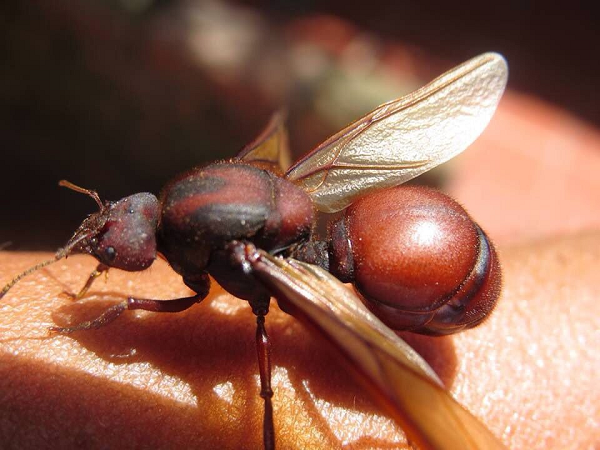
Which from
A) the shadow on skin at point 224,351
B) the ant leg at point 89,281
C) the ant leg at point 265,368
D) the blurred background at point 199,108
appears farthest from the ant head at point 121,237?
the blurred background at point 199,108

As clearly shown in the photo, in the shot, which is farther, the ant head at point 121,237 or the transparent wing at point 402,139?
the transparent wing at point 402,139

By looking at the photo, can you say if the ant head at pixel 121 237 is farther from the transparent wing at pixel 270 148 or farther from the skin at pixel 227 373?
the transparent wing at pixel 270 148

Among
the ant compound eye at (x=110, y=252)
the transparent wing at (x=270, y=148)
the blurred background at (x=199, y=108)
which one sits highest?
the transparent wing at (x=270, y=148)

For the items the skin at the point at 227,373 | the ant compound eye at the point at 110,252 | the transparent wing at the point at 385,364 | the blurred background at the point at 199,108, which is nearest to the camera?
the transparent wing at the point at 385,364

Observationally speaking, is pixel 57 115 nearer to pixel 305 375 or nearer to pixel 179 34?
pixel 179 34

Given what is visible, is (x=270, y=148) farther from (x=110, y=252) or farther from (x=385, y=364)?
(x=385, y=364)

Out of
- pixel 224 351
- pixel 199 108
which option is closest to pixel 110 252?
pixel 224 351

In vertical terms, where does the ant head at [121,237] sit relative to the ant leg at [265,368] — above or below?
above
